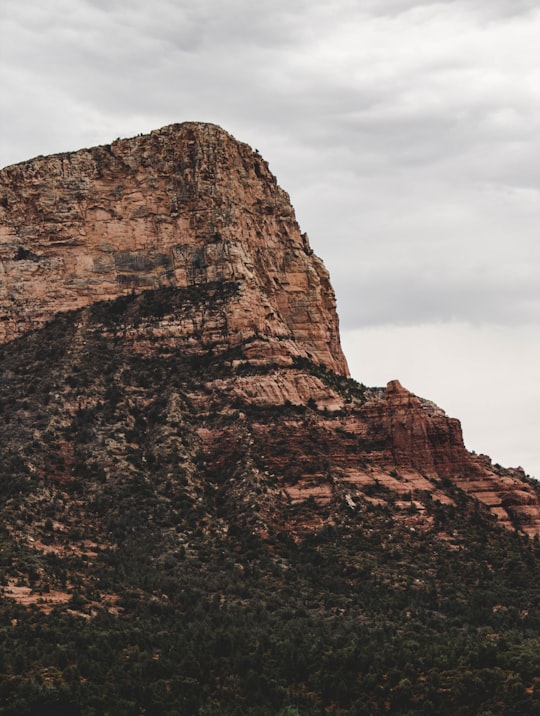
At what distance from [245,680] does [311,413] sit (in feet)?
107

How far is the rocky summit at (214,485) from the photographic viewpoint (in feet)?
221

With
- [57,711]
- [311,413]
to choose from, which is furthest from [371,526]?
[57,711]

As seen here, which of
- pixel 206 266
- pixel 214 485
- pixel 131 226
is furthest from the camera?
pixel 131 226

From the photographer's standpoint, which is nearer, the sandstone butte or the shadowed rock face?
the sandstone butte

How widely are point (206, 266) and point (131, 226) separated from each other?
7369 mm

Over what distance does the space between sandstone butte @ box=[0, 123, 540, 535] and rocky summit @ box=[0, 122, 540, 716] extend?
173mm

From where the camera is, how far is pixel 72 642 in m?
68.6

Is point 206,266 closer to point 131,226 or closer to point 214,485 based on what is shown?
point 131,226

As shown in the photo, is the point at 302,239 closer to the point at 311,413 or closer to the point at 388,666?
the point at 311,413

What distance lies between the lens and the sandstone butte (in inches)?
3888

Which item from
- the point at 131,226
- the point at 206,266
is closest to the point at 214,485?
the point at 206,266

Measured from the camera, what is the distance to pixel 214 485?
9231 centimetres

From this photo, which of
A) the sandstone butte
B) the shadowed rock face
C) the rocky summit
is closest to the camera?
the rocky summit

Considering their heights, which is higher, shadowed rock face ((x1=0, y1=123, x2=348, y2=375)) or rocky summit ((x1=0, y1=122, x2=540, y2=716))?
shadowed rock face ((x1=0, y1=123, x2=348, y2=375))
